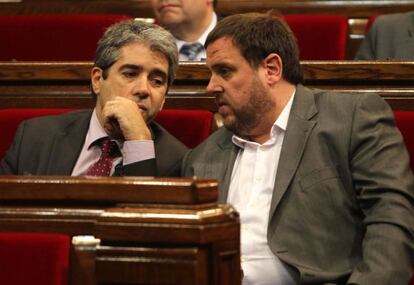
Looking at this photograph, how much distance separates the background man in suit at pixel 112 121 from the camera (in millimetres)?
1135

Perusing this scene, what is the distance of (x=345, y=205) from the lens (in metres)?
0.96

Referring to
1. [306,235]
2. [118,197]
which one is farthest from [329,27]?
[118,197]

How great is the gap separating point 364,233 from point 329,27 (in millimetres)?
744

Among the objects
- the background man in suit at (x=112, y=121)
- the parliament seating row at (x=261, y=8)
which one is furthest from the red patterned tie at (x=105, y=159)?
the parliament seating row at (x=261, y=8)

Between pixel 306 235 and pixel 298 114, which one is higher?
pixel 298 114

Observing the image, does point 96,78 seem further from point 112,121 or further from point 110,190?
point 110,190

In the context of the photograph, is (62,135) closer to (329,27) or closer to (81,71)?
(81,71)

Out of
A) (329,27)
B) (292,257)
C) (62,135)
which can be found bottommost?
(292,257)

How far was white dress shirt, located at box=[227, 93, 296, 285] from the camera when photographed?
0.95m

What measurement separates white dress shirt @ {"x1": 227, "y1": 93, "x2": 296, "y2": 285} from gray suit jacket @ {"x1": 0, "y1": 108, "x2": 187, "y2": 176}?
0.10 meters

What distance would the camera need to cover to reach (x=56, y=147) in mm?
1165

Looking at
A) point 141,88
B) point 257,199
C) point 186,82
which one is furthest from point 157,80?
point 257,199

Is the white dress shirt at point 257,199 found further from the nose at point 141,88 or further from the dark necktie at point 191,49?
the dark necktie at point 191,49

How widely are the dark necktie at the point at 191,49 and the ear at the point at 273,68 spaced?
0.60 metres
